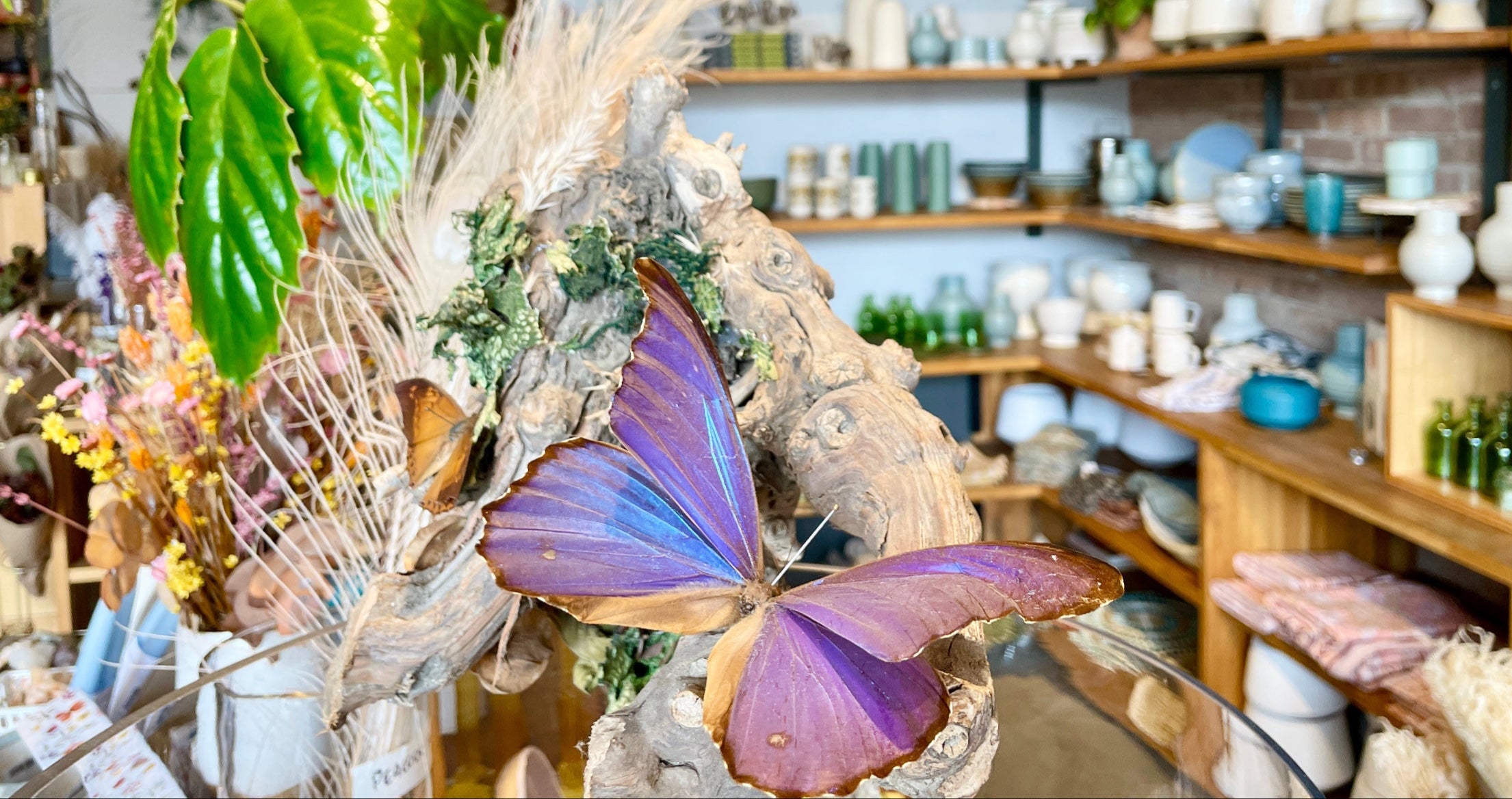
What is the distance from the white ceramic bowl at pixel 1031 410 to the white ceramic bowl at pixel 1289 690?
3.25 ft

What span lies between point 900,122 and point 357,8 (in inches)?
91.5

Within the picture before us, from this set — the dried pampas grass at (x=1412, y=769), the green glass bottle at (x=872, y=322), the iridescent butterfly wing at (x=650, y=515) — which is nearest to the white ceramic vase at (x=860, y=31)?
the green glass bottle at (x=872, y=322)

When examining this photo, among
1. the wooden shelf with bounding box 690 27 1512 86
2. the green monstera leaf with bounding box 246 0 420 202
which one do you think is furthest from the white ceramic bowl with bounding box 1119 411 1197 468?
the green monstera leaf with bounding box 246 0 420 202

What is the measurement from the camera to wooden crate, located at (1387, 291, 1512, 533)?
70.4 inches

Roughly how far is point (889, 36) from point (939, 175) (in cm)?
34

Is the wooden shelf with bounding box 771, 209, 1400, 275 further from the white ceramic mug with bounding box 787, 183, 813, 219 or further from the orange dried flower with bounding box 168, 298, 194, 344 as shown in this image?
the orange dried flower with bounding box 168, 298, 194, 344

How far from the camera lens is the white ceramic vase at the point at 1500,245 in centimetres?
176

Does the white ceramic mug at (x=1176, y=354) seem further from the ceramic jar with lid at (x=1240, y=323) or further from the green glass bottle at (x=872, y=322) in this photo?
the green glass bottle at (x=872, y=322)

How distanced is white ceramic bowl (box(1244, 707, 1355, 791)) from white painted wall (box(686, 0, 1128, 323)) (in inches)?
59.5

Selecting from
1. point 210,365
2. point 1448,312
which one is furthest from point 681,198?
point 1448,312

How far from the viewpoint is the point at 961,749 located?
476mm

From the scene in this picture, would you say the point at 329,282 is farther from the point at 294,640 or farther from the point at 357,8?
the point at 294,640

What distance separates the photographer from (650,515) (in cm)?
46

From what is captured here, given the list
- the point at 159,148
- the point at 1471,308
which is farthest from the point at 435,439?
the point at 1471,308
